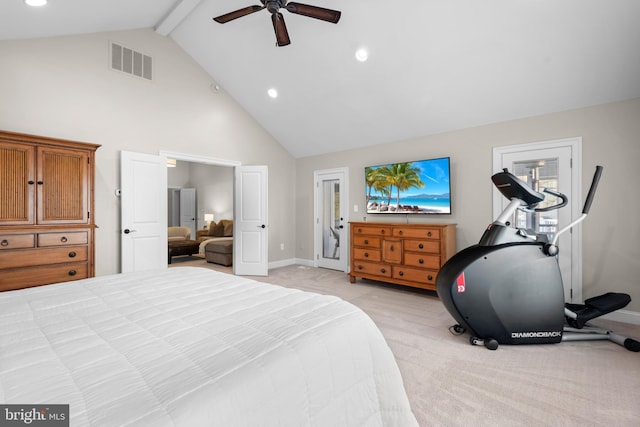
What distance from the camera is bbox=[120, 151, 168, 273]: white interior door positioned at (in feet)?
13.4

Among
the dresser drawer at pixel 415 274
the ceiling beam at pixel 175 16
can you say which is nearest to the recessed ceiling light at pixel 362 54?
the ceiling beam at pixel 175 16

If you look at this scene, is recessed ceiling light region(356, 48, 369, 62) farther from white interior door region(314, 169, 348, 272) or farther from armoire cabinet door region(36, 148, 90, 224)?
armoire cabinet door region(36, 148, 90, 224)

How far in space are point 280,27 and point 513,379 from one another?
3.59 metres

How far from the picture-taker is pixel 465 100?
12.8 ft

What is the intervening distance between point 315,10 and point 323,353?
2.86 m

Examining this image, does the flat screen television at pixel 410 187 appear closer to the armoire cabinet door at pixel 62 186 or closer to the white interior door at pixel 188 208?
the armoire cabinet door at pixel 62 186

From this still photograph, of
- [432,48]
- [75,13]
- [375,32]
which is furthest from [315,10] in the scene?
[75,13]

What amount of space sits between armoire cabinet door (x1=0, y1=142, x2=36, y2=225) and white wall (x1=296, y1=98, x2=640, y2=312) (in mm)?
4966

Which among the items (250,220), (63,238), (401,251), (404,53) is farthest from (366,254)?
(63,238)

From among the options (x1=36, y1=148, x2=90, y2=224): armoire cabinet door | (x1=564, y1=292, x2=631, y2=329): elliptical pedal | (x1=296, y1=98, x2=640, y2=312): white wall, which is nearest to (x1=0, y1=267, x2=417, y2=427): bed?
(x1=36, y1=148, x2=90, y2=224): armoire cabinet door

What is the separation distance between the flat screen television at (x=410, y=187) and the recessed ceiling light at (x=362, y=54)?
5.66ft

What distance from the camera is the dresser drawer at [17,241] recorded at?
2781 mm

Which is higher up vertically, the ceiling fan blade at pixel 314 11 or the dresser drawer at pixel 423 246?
the ceiling fan blade at pixel 314 11

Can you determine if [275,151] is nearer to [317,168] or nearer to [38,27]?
[317,168]
